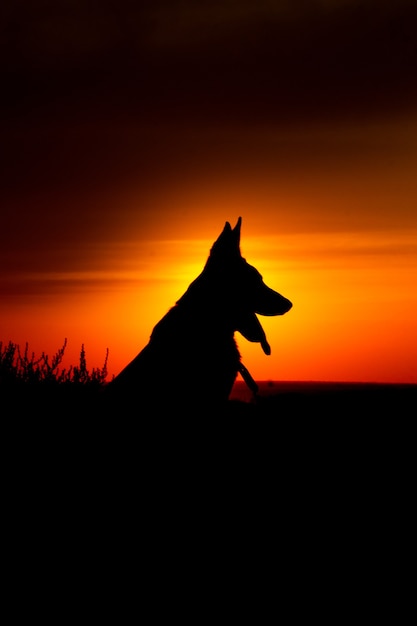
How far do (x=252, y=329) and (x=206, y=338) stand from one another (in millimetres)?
721

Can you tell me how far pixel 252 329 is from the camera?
23.3 ft

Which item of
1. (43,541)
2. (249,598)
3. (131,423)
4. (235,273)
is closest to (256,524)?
(249,598)

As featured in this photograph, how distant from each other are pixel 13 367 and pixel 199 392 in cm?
573

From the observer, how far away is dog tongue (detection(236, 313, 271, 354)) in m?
7.07

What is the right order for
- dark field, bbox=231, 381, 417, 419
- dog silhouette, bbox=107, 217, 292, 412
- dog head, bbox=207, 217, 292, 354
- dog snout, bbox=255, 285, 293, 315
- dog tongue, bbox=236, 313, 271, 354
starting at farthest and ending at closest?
dog snout, bbox=255, 285, 293, 315 < dog tongue, bbox=236, 313, 271, 354 < dog head, bbox=207, 217, 292, 354 < dark field, bbox=231, 381, 417, 419 < dog silhouette, bbox=107, 217, 292, 412

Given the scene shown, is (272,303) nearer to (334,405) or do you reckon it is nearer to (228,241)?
(228,241)

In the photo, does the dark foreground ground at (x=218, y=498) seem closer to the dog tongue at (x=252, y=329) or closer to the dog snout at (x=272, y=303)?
the dog tongue at (x=252, y=329)

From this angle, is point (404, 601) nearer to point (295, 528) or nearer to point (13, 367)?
point (295, 528)

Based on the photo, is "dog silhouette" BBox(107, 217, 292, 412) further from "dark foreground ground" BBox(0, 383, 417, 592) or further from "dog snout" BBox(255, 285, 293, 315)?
"dark foreground ground" BBox(0, 383, 417, 592)

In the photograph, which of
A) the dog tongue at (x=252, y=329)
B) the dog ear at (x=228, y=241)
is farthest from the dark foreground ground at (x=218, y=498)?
the dog ear at (x=228, y=241)

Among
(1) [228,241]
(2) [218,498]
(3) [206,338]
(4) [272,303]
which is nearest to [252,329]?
(4) [272,303]

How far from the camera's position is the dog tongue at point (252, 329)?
23.2 ft

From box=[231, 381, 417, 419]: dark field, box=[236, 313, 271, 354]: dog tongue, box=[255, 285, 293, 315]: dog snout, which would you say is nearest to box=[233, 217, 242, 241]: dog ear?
box=[255, 285, 293, 315]: dog snout

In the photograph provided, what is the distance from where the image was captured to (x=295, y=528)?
5.55m
